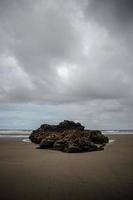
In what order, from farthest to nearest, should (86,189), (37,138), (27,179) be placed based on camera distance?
(37,138) < (27,179) < (86,189)

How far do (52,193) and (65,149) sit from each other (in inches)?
→ 414

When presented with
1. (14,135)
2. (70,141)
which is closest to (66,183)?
(70,141)

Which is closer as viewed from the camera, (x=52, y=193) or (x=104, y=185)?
(x=52, y=193)

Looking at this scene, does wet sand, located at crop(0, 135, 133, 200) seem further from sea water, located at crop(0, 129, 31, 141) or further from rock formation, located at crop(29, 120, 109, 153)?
sea water, located at crop(0, 129, 31, 141)

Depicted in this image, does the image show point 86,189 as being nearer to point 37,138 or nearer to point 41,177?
point 41,177

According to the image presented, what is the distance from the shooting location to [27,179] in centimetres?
736

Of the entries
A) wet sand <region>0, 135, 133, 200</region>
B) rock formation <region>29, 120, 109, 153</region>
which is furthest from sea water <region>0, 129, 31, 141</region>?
wet sand <region>0, 135, 133, 200</region>

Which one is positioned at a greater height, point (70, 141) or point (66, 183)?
point (70, 141)

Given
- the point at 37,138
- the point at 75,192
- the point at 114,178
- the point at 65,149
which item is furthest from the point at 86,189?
the point at 37,138

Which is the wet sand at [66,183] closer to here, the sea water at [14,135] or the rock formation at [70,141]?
the rock formation at [70,141]

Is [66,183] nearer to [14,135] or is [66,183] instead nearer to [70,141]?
[70,141]

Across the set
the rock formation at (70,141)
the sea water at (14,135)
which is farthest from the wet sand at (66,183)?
the sea water at (14,135)

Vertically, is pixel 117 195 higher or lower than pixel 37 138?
lower

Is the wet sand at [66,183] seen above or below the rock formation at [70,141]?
below
